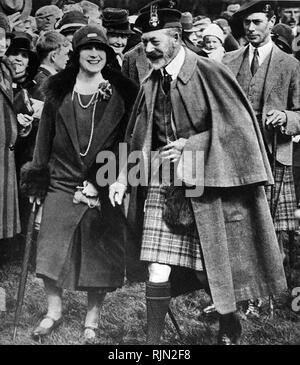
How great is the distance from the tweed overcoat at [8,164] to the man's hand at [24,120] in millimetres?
43

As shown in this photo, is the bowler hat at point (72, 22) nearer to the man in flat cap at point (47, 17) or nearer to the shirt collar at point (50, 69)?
the man in flat cap at point (47, 17)

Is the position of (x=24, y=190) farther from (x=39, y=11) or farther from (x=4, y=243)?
(x=39, y=11)

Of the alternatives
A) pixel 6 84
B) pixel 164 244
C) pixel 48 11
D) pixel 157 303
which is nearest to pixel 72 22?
pixel 48 11

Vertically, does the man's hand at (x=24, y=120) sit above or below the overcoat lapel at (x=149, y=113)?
below

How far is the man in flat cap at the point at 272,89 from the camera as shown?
4141 millimetres

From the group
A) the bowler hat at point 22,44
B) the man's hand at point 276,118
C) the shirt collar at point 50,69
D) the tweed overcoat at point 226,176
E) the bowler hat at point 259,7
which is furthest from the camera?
the bowler hat at point 22,44

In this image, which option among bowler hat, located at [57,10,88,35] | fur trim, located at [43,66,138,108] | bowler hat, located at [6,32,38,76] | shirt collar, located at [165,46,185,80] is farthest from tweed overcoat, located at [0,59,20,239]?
shirt collar, located at [165,46,185,80]

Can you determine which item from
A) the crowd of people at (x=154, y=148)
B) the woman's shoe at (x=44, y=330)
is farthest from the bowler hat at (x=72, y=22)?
the woman's shoe at (x=44, y=330)

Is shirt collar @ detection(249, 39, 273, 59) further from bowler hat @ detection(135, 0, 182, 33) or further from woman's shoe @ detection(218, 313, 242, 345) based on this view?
woman's shoe @ detection(218, 313, 242, 345)

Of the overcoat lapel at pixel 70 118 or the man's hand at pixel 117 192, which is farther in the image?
the overcoat lapel at pixel 70 118

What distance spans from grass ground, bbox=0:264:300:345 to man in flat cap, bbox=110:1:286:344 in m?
0.27

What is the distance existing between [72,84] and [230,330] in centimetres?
195

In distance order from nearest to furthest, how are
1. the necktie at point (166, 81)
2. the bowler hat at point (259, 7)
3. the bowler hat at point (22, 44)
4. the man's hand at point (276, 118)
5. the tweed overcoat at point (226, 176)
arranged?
the tweed overcoat at point (226, 176), the necktie at point (166, 81), the man's hand at point (276, 118), the bowler hat at point (259, 7), the bowler hat at point (22, 44)
